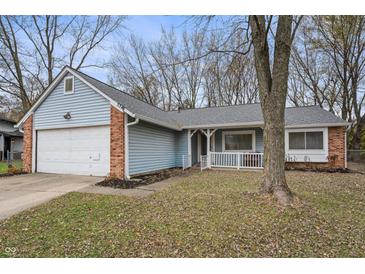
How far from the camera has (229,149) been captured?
14094 millimetres

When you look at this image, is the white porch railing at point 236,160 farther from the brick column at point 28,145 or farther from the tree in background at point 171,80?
the tree in background at point 171,80

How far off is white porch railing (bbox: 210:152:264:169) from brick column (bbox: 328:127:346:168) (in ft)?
11.9

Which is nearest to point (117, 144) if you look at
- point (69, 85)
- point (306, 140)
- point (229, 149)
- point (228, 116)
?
point (69, 85)

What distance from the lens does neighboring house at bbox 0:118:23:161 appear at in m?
20.8

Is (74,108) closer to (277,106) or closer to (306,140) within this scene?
(277,106)

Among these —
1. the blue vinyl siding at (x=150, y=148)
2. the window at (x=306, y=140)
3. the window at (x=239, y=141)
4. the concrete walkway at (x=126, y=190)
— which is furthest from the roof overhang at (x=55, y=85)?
the window at (x=306, y=140)

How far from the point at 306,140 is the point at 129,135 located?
31.5ft

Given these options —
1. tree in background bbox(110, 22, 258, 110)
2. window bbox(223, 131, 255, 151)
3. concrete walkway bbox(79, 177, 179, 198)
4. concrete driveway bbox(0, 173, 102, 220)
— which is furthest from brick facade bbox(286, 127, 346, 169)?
tree in background bbox(110, 22, 258, 110)

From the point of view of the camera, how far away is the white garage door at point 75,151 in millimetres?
9439

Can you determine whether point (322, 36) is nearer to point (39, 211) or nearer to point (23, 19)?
point (39, 211)

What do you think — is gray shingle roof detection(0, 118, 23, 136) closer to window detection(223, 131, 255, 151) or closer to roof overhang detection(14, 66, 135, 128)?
roof overhang detection(14, 66, 135, 128)

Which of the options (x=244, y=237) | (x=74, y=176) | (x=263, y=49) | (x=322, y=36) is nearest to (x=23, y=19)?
(x=74, y=176)

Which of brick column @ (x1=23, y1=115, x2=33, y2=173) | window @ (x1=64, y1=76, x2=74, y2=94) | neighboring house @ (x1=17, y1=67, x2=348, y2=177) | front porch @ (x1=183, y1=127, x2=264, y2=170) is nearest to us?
neighboring house @ (x1=17, y1=67, x2=348, y2=177)

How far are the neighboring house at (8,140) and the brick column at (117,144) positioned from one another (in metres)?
17.1
